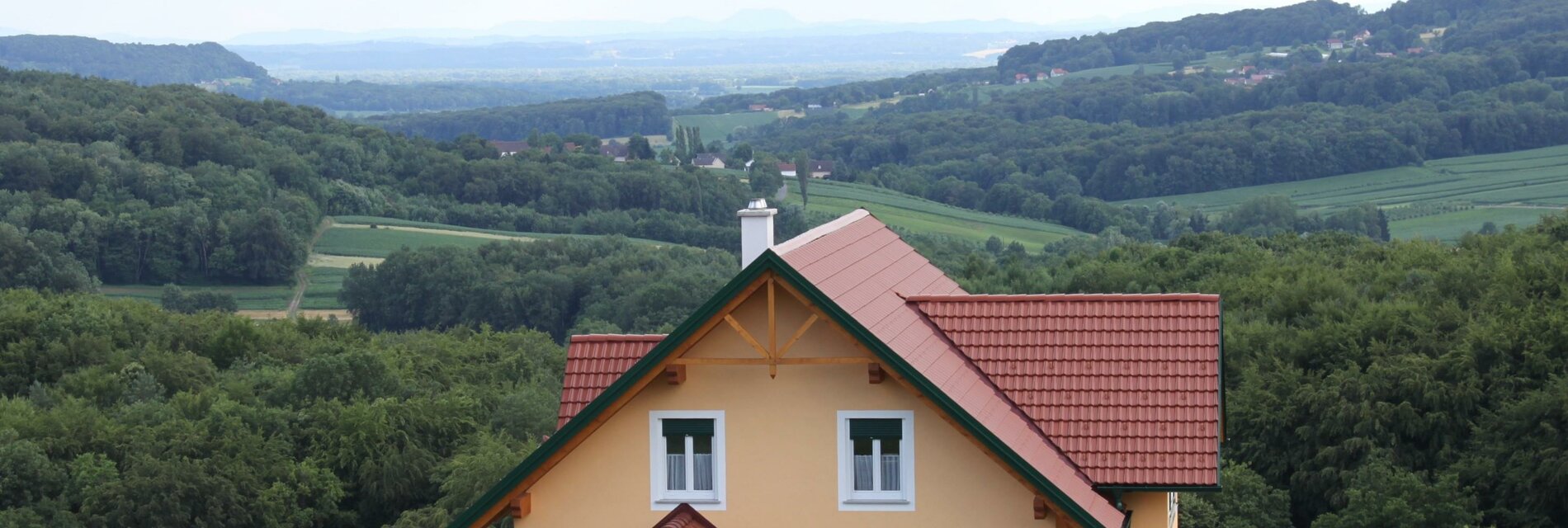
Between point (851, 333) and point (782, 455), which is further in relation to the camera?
point (782, 455)

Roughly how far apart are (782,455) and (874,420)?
77 centimetres

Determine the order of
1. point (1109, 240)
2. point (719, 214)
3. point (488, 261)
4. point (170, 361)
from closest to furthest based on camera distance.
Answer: point (170, 361) < point (488, 261) < point (1109, 240) < point (719, 214)

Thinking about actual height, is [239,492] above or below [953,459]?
below

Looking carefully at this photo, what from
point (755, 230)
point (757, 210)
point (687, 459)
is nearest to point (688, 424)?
point (687, 459)

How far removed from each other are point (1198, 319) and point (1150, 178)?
188233 mm

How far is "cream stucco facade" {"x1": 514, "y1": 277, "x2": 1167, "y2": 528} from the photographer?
14070mm

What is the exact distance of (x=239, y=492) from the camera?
4653 cm

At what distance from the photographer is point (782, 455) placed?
14.3 m

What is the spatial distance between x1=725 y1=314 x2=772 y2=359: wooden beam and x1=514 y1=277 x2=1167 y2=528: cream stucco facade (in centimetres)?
11

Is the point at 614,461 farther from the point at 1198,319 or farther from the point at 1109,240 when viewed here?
the point at 1109,240

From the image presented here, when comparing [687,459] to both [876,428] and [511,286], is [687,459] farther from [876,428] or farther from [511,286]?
[511,286]

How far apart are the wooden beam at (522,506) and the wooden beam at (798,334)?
2.37 meters

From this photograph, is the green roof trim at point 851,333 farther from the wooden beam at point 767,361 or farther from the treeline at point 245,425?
the treeline at point 245,425

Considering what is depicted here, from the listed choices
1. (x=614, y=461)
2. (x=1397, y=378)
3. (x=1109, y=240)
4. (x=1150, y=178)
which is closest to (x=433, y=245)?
(x=1109, y=240)
